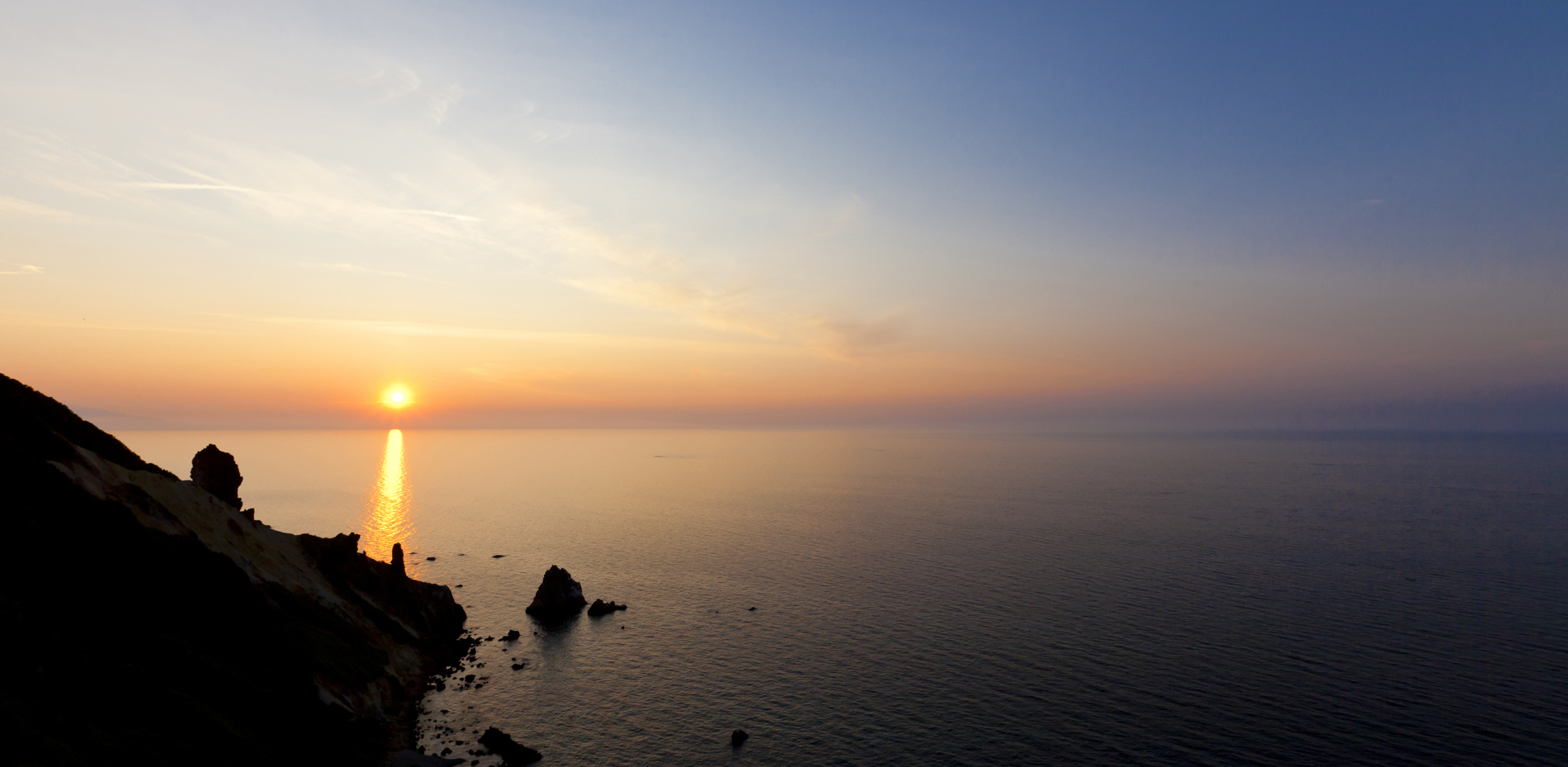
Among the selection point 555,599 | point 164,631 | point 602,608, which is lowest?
point 602,608

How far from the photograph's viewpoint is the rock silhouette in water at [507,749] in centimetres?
5681

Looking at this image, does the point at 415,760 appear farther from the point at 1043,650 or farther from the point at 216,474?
the point at 1043,650

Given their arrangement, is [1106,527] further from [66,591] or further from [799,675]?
[66,591]

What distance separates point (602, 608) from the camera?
10038 cm

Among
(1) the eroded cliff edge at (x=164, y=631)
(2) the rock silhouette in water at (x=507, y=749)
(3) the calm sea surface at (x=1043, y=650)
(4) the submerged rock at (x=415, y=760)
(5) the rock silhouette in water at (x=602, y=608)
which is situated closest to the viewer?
(1) the eroded cliff edge at (x=164, y=631)

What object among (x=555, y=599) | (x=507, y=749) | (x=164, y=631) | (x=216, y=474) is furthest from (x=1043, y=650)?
(x=216, y=474)

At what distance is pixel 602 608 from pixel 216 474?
180 feet

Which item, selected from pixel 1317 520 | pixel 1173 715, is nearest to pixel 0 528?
pixel 1173 715

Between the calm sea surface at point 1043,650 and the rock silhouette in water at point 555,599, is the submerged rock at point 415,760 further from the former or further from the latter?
the rock silhouette in water at point 555,599

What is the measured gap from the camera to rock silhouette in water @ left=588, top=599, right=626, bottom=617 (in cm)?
9940

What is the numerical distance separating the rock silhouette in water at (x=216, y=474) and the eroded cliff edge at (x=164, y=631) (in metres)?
7.37

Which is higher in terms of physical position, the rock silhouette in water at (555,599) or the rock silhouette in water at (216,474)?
the rock silhouette in water at (216,474)

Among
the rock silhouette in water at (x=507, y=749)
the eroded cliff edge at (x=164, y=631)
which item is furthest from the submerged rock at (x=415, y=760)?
the rock silhouette in water at (x=507, y=749)

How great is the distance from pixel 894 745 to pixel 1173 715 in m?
26.8
